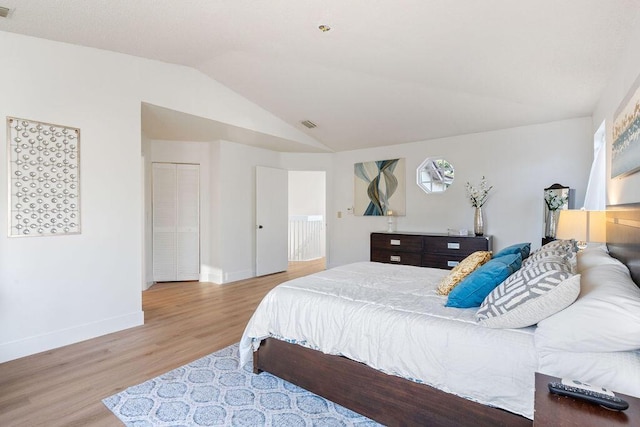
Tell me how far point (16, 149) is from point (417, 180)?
4.74m

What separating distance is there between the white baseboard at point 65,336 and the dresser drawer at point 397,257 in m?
3.33

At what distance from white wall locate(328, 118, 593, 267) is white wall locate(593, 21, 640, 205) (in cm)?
103

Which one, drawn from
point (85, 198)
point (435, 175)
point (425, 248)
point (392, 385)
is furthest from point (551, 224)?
point (85, 198)

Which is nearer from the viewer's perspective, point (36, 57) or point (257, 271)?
point (36, 57)

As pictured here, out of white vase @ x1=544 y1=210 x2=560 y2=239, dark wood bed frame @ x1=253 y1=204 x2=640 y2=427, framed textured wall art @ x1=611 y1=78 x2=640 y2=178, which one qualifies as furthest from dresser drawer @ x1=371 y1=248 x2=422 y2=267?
framed textured wall art @ x1=611 y1=78 x2=640 y2=178

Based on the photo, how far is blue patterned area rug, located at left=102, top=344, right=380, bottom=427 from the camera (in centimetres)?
189

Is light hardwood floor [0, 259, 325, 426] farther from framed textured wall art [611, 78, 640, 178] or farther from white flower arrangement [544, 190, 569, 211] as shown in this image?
white flower arrangement [544, 190, 569, 211]

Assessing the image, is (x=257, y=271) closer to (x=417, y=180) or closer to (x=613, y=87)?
(x=417, y=180)

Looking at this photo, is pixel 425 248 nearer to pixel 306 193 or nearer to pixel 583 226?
pixel 583 226

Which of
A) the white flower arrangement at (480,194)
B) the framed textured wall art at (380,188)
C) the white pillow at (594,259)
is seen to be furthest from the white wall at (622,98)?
the framed textured wall art at (380,188)

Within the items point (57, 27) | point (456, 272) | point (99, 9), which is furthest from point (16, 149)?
point (456, 272)

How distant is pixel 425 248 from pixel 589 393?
3.84 m

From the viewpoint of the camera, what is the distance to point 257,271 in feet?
18.8

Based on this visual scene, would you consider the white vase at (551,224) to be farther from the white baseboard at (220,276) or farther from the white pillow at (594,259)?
the white baseboard at (220,276)
